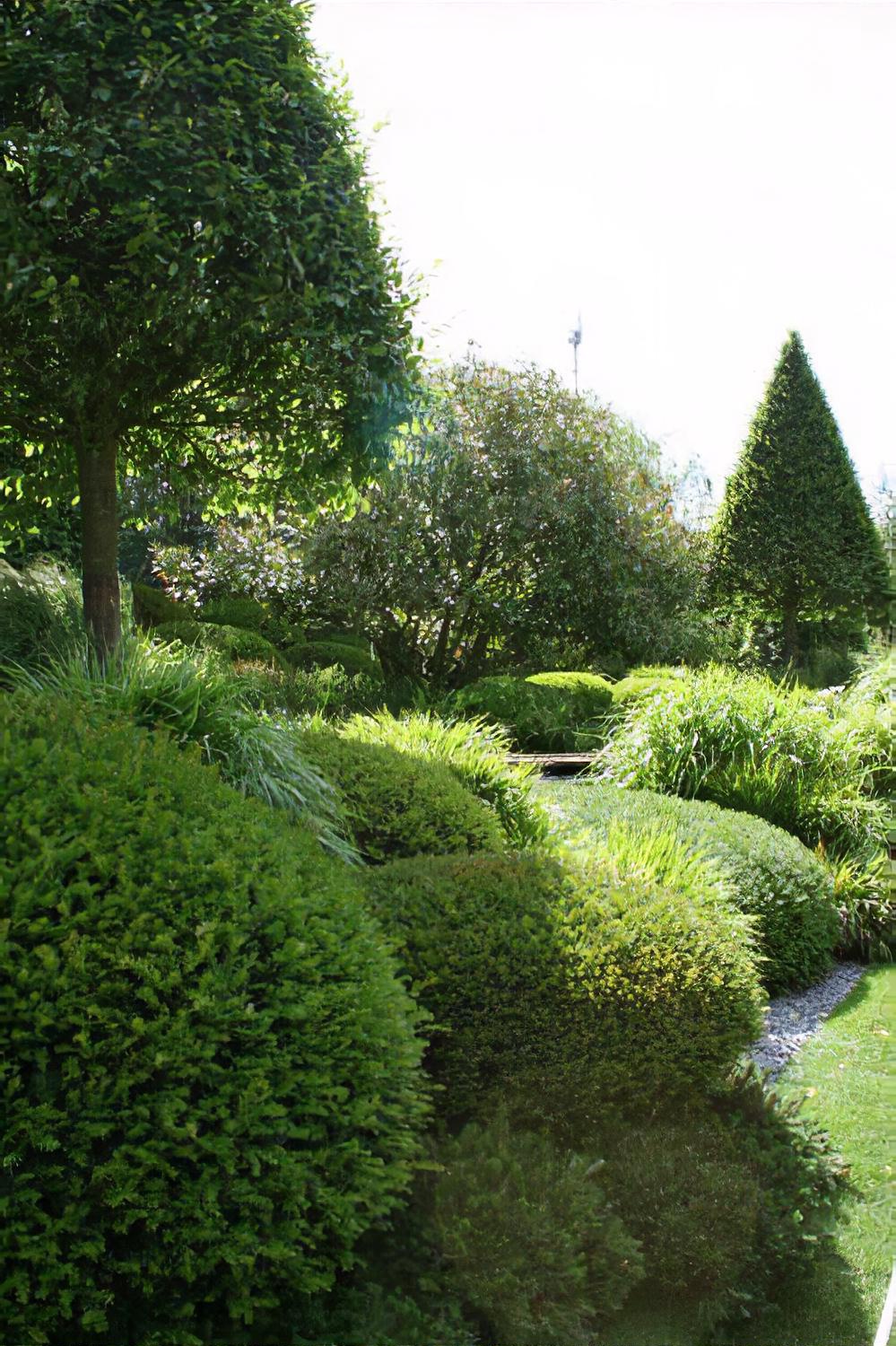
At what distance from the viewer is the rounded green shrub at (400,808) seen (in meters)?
4.68

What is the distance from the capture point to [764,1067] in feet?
14.8

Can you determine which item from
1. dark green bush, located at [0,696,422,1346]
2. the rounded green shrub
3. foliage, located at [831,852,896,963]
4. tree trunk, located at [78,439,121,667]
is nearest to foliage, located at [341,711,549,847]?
the rounded green shrub

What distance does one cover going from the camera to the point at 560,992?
346 centimetres

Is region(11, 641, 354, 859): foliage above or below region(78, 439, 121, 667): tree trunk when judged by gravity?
below

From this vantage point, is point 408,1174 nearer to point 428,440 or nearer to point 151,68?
point 151,68

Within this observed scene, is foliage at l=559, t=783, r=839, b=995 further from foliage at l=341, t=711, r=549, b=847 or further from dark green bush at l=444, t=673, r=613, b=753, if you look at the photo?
dark green bush at l=444, t=673, r=613, b=753

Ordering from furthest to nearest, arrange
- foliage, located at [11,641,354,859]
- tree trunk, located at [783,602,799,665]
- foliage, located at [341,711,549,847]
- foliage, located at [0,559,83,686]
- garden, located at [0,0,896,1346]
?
tree trunk, located at [783,602,799,665] → foliage, located at [0,559,83,686] → foliage, located at [341,711,549,847] → foliage, located at [11,641,354,859] → garden, located at [0,0,896,1346]

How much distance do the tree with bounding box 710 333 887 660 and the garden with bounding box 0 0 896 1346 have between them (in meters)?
8.79

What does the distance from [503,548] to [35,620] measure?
8966 millimetres

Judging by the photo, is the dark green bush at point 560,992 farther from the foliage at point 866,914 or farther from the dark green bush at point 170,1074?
the foliage at point 866,914

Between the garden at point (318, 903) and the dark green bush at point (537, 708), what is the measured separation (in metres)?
1.72

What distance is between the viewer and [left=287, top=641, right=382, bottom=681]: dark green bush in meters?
12.8

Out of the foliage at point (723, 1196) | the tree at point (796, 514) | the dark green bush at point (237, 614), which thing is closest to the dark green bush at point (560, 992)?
the foliage at point (723, 1196)

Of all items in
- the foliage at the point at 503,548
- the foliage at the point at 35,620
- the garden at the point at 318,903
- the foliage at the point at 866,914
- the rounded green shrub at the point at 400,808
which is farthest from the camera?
the foliage at the point at 503,548
